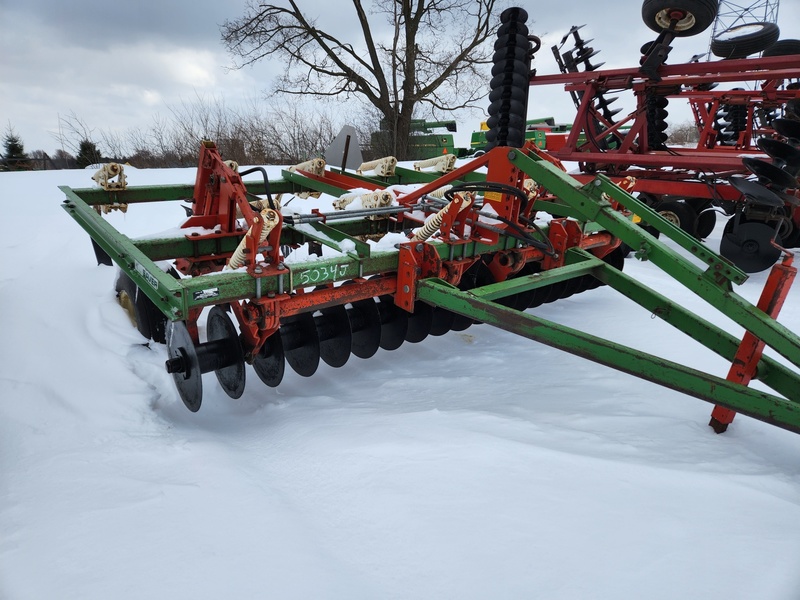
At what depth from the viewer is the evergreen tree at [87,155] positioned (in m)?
11.7

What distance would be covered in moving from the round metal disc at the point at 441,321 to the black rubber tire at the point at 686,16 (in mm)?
3964

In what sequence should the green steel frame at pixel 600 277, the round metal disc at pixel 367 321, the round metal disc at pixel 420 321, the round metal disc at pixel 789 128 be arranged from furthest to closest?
the round metal disc at pixel 420 321
the round metal disc at pixel 367 321
the round metal disc at pixel 789 128
the green steel frame at pixel 600 277

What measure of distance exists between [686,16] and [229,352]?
5367 mm

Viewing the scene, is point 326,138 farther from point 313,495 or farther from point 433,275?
point 313,495

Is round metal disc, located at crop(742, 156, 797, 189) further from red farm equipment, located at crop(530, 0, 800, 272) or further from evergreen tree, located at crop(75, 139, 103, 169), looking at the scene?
evergreen tree, located at crop(75, 139, 103, 169)

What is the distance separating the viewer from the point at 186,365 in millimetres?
2572

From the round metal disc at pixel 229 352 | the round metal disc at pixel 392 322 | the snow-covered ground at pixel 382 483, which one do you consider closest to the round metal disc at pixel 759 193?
the snow-covered ground at pixel 382 483

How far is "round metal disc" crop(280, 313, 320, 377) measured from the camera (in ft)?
9.64

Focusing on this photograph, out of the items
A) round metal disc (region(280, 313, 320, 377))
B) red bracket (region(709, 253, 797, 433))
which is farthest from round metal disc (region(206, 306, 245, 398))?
red bracket (region(709, 253, 797, 433))

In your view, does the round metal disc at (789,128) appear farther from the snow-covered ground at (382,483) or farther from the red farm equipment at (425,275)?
the snow-covered ground at (382,483)

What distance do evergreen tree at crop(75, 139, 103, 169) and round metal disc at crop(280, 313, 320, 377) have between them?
11.1m

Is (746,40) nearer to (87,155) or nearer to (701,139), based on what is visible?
(701,139)

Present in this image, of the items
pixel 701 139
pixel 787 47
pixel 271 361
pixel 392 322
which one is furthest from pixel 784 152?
pixel 787 47

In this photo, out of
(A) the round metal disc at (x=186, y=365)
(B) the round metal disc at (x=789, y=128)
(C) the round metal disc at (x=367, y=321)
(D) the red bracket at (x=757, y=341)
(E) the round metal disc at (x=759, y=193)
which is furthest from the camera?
(C) the round metal disc at (x=367, y=321)
